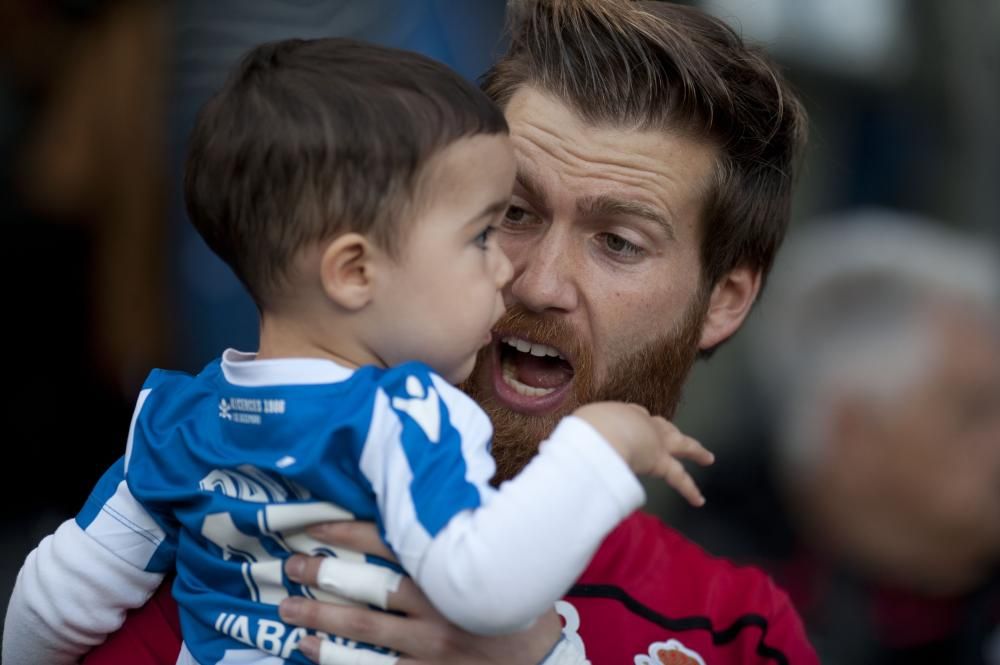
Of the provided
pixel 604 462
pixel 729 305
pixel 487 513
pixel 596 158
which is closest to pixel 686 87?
pixel 596 158

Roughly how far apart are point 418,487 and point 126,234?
3.42 meters

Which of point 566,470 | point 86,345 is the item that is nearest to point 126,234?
point 86,345

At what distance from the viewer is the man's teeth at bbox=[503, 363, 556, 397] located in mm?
2766

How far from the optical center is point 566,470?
1.78m

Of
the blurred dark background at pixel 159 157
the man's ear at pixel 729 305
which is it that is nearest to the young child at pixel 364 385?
the man's ear at pixel 729 305

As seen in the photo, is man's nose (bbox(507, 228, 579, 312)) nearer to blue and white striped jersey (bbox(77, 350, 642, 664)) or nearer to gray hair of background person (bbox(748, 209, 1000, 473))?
blue and white striped jersey (bbox(77, 350, 642, 664))

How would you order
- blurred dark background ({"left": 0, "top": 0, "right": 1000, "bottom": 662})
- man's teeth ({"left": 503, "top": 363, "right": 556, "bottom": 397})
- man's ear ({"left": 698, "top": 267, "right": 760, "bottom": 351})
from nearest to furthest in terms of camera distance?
man's teeth ({"left": 503, "top": 363, "right": 556, "bottom": 397}) < man's ear ({"left": 698, "top": 267, "right": 760, "bottom": 351}) < blurred dark background ({"left": 0, "top": 0, "right": 1000, "bottom": 662})

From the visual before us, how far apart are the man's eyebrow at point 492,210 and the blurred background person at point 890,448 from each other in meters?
1.84

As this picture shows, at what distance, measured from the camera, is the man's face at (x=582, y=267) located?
270 centimetres

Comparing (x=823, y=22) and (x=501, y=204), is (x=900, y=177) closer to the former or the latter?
(x=823, y=22)

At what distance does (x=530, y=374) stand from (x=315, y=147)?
1.06m

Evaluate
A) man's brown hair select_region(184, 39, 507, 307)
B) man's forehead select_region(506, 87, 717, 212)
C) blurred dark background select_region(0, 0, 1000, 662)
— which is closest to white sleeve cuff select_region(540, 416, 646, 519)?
man's brown hair select_region(184, 39, 507, 307)

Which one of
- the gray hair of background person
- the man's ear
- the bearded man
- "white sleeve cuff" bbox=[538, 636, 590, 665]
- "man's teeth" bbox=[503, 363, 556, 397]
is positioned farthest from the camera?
the gray hair of background person

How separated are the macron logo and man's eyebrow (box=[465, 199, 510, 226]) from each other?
278mm
